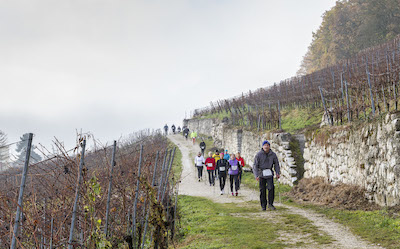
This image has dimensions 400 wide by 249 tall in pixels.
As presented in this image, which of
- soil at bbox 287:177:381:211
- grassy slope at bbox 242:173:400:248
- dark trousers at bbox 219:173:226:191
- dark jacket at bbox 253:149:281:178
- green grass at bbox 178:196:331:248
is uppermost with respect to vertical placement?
dark jacket at bbox 253:149:281:178

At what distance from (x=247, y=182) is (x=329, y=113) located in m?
6.58

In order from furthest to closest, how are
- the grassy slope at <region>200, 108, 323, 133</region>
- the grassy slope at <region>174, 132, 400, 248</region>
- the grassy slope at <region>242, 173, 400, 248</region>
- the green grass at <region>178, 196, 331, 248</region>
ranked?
1. the grassy slope at <region>200, 108, 323, 133</region>
2. the green grass at <region>178, 196, 331, 248</region>
3. the grassy slope at <region>174, 132, 400, 248</region>
4. the grassy slope at <region>242, 173, 400, 248</region>

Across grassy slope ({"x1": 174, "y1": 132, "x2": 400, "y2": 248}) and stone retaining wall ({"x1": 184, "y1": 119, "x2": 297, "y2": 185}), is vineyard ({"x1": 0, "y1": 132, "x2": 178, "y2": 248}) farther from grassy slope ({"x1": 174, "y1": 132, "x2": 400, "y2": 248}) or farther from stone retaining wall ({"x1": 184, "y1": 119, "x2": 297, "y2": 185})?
stone retaining wall ({"x1": 184, "y1": 119, "x2": 297, "y2": 185})

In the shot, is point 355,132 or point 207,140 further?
point 207,140

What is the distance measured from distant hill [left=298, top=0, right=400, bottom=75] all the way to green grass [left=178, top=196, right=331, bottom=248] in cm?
3826

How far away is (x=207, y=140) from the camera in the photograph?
38.0 m

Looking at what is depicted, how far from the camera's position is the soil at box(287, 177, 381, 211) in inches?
311

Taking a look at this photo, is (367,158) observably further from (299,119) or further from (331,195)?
(299,119)

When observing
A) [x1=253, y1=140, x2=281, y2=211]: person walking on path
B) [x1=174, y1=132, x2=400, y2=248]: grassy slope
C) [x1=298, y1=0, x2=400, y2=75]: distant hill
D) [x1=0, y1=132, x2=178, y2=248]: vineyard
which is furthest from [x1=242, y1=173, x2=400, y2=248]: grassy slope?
[x1=298, y1=0, x2=400, y2=75]: distant hill

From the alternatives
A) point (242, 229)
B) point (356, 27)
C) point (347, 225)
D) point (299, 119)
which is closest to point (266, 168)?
point (242, 229)

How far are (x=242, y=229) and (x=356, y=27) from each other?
43.6 metres

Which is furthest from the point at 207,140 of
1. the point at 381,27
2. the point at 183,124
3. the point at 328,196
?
the point at 328,196

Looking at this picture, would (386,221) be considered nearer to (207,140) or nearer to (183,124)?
(207,140)

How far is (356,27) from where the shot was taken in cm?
4419
